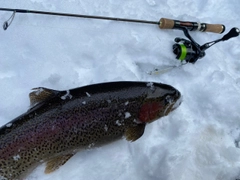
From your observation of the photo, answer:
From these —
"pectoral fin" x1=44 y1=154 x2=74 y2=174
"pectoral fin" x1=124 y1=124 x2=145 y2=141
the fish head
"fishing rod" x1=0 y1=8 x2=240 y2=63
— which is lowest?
"pectoral fin" x1=44 y1=154 x2=74 y2=174

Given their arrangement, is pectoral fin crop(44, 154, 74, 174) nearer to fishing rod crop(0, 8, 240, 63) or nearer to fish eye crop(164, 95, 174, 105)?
fish eye crop(164, 95, 174, 105)

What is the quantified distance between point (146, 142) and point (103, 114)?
492 mm

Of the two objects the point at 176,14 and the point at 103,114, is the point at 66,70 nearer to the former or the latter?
the point at 103,114

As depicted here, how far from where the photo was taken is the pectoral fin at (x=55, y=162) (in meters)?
2.20

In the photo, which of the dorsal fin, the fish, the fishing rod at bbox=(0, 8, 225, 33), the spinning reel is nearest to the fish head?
the fish

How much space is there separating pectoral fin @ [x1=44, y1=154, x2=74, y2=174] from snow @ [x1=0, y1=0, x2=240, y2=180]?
7 centimetres

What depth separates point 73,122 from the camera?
211 cm

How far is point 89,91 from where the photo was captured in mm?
2170

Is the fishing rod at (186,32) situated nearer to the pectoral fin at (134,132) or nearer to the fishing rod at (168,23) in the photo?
the fishing rod at (168,23)

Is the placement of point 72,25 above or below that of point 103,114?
above

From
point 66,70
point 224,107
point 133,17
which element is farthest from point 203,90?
point 66,70

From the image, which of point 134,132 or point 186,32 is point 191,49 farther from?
point 134,132

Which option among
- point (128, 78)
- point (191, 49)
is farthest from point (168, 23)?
point (128, 78)

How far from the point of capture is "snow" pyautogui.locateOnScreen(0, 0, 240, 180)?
239 centimetres
